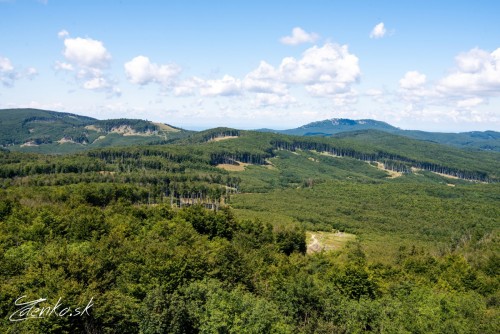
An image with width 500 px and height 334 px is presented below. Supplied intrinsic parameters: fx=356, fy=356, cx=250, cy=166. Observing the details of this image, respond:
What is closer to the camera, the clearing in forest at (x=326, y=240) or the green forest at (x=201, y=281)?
the green forest at (x=201, y=281)

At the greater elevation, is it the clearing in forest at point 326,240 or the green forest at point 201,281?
the green forest at point 201,281

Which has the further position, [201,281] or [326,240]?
[326,240]

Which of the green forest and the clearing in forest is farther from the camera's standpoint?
the clearing in forest

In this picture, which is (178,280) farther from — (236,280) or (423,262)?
(423,262)

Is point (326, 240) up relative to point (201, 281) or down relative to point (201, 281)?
down

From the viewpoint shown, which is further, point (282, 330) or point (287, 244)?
point (287, 244)

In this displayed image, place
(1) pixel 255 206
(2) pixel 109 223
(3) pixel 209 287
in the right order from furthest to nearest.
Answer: (1) pixel 255 206, (2) pixel 109 223, (3) pixel 209 287

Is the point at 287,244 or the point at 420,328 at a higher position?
the point at 420,328

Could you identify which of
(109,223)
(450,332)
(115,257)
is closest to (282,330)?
(450,332)

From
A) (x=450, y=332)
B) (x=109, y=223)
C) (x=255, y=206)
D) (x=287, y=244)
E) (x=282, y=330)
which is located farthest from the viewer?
(x=255, y=206)

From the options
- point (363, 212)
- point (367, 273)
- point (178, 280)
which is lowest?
point (363, 212)

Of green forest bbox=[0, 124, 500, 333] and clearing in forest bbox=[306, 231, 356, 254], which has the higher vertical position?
green forest bbox=[0, 124, 500, 333]
